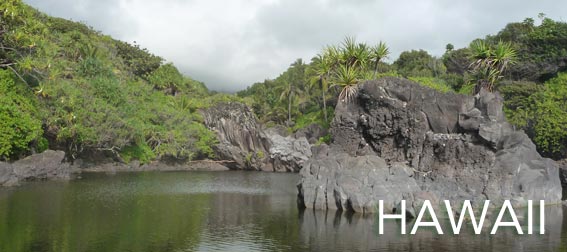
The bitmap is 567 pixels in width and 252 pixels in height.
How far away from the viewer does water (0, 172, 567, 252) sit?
926 inches

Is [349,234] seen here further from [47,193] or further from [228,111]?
[228,111]

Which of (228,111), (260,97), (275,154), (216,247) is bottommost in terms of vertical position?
(216,247)

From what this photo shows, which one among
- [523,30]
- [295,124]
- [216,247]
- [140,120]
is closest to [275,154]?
[140,120]

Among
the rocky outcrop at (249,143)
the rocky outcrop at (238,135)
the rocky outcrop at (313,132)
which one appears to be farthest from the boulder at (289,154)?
the rocky outcrop at (313,132)

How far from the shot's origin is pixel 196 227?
27.9m

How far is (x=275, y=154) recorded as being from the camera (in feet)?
242

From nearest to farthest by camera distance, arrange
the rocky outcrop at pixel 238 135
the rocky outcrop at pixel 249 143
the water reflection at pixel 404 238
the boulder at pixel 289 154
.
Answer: the water reflection at pixel 404 238 → the boulder at pixel 289 154 → the rocky outcrop at pixel 249 143 → the rocky outcrop at pixel 238 135

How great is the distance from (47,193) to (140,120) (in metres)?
29.9

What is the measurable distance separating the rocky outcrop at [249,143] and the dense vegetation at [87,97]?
2599 millimetres

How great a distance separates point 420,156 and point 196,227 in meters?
20.1

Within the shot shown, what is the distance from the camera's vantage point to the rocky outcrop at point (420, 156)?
34.3 metres

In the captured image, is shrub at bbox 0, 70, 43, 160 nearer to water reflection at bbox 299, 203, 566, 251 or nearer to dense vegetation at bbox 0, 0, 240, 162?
dense vegetation at bbox 0, 0, 240, 162

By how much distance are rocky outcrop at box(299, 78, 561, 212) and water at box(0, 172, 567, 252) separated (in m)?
2.29

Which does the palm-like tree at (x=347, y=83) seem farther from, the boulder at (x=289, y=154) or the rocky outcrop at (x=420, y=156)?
the boulder at (x=289, y=154)
